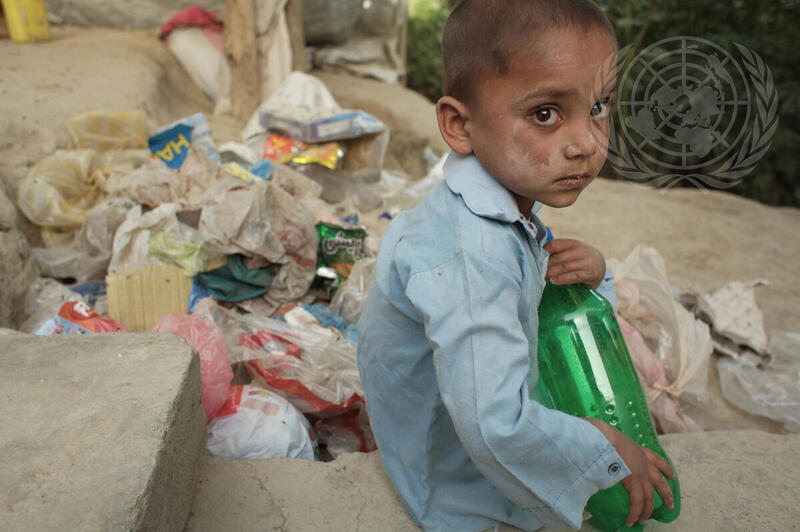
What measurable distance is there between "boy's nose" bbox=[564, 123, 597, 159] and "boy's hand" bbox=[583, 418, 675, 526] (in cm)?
50

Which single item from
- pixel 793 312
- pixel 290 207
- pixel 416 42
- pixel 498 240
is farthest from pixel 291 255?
pixel 416 42

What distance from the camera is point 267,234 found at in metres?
2.46

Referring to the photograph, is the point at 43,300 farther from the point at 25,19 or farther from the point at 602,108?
the point at 25,19

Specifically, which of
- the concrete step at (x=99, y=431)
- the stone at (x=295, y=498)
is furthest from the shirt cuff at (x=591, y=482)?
the concrete step at (x=99, y=431)

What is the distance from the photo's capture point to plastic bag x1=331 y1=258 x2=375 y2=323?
8.17ft

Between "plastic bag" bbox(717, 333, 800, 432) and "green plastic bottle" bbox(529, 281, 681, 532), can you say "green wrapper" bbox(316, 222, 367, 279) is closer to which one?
"green plastic bottle" bbox(529, 281, 681, 532)

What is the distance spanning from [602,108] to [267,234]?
Answer: 5.42 feet

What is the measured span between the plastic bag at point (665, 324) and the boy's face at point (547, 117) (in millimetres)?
1357

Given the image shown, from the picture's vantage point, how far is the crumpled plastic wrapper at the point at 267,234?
7.92 feet

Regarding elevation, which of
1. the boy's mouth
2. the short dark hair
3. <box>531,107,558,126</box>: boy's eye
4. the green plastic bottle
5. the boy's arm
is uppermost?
the short dark hair

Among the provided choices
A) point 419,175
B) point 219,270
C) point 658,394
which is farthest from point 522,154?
point 419,175

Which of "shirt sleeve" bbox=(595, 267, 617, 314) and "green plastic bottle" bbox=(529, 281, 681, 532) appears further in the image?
"shirt sleeve" bbox=(595, 267, 617, 314)

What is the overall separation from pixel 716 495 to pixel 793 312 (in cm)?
212

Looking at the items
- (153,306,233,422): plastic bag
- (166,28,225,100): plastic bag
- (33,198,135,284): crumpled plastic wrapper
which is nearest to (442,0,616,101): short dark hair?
(153,306,233,422): plastic bag
